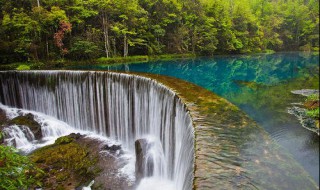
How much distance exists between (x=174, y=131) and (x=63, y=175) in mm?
4402

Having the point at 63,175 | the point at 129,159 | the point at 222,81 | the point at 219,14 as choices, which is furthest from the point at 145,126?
the point at 219,14

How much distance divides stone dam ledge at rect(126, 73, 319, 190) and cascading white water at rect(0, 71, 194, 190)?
3.32 feet

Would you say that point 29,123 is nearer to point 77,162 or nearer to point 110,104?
point 110,104

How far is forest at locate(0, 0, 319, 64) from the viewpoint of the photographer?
20.0 m

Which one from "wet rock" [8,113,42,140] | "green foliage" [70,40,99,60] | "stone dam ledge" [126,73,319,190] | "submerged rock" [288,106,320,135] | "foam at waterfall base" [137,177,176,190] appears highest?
"green foliage" [70,40,99,60]

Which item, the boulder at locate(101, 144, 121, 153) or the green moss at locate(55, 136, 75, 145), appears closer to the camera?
the boulder at locate(101, 144, 121, 153)

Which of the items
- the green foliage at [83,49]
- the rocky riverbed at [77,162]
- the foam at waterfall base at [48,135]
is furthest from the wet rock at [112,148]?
the green foliage at [83,49]

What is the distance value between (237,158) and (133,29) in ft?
80.0

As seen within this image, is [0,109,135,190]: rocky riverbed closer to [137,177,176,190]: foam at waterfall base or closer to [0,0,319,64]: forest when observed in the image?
[137,177,176,190]: foam at waterfall base

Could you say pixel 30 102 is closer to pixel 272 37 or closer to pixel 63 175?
pixel 63 175

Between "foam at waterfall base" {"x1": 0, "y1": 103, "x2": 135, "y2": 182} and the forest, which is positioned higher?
the forest

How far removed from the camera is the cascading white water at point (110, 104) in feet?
27.7

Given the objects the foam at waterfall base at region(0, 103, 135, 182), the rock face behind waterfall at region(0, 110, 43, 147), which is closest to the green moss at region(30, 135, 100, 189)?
the foam at waterfall base at region(0, 103, 135, 182)

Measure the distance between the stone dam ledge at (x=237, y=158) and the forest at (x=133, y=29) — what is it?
7.59m
